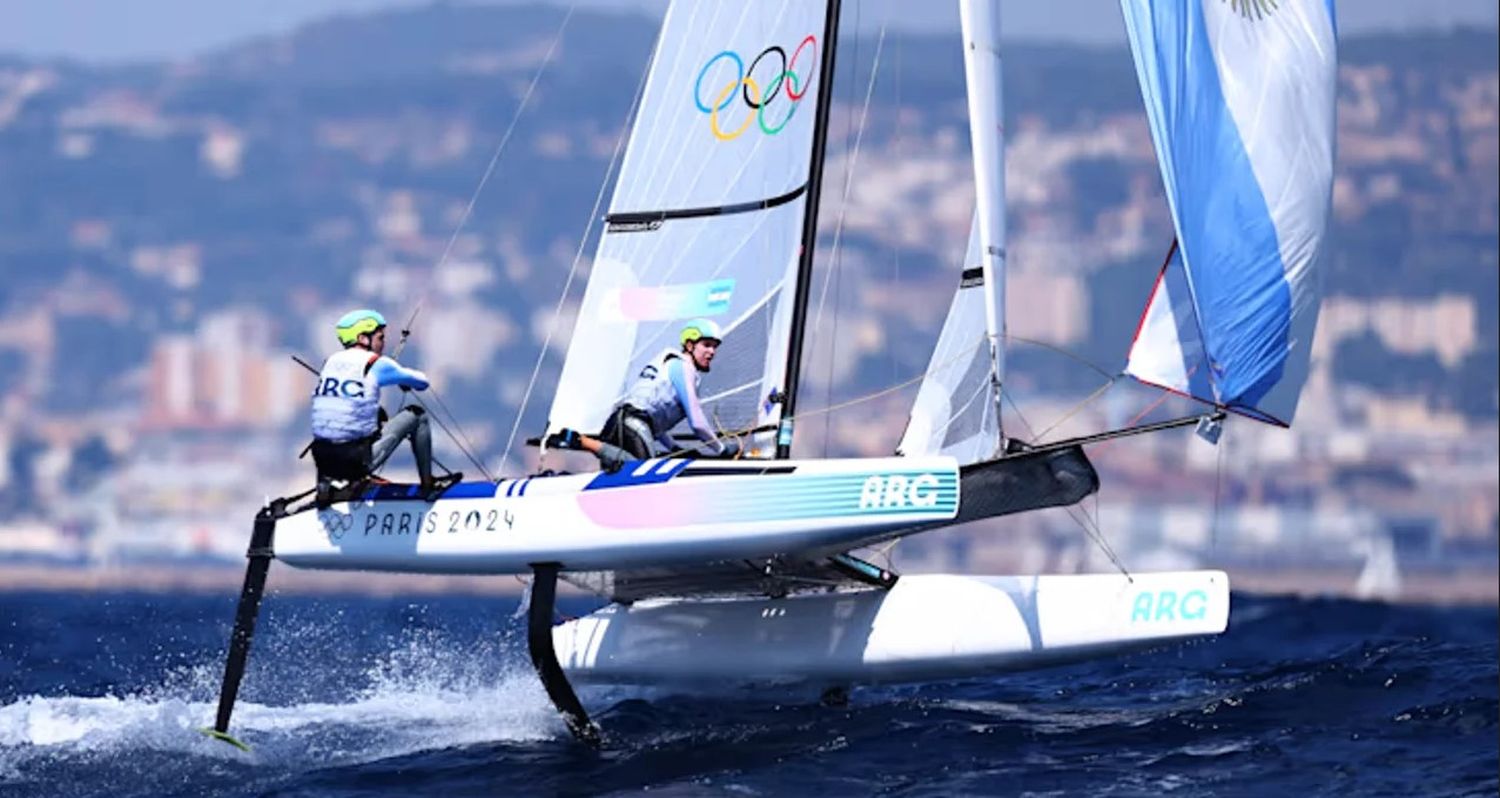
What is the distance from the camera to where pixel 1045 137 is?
4830 inches

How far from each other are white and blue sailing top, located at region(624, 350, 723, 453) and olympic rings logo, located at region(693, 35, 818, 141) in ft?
3.96

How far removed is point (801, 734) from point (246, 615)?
2.27 metres

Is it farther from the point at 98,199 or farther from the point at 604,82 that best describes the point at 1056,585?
the point at 604,82

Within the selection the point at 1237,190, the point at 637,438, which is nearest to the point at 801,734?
the point at 637,438

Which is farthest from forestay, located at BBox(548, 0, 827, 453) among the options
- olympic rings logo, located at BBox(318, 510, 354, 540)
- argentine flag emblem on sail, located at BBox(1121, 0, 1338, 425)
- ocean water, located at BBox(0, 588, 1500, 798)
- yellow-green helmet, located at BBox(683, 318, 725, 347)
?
argentine flag emblem on sail, located at BBox(1121, 0, 1338, 425)

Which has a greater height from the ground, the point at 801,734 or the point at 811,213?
the point at 811,213

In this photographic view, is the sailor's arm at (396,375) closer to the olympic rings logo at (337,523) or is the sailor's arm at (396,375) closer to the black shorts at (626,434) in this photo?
the olympic rings logo at (337,523)

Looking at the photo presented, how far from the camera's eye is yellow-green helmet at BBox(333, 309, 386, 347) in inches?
408

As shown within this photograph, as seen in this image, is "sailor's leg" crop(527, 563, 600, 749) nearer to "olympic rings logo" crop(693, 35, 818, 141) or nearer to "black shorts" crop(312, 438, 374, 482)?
"black shorts" crop(312, 438, 374, 482)

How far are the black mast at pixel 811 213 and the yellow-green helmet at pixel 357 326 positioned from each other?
176 cm

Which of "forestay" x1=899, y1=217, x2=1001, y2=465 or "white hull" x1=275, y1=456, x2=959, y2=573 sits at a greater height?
"forestay" x1=899, y1=217, x2=1001, y2=465

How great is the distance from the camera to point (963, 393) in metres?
10.9

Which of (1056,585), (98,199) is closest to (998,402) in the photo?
(1056,585)

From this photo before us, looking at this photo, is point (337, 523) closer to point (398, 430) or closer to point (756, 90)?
point (398, 430)
